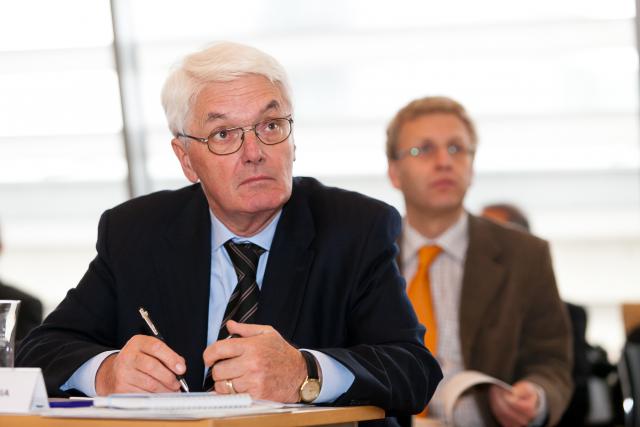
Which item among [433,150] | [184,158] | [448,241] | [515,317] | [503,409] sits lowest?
[503,409]

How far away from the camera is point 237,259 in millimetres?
2844

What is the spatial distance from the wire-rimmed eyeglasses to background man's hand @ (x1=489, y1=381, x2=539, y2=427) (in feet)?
4.67

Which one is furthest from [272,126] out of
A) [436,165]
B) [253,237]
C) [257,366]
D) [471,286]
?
[436,165]

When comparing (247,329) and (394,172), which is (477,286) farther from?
(247,329)

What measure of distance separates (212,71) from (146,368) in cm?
87

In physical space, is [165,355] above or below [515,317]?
above

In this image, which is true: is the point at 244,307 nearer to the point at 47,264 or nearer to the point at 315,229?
the point at 315,229

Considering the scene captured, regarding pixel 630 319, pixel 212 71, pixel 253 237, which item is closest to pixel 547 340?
pixel 630 319

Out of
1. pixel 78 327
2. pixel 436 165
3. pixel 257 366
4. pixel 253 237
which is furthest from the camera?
pixel 436 165

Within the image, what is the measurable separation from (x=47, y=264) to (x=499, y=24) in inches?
128

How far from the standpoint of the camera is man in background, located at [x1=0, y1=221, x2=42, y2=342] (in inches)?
178

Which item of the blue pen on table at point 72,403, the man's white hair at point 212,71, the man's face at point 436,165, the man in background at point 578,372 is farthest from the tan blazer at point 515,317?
the blue pen on table at point 72,403

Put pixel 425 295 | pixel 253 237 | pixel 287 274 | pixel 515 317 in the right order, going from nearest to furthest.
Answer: pixel 287 274 → pixel 253 237 → pixel 515 317 → pixel 425 295

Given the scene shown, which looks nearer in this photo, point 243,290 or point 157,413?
point 157,413
